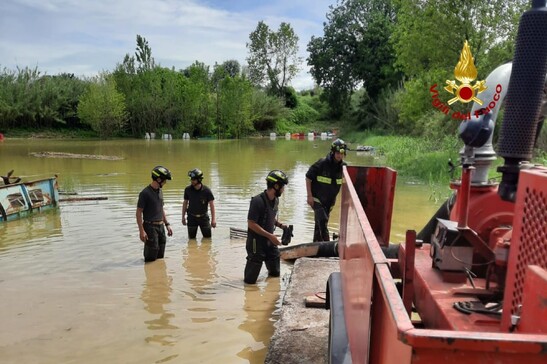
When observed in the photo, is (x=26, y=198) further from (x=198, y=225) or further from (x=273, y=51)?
(x=273, y=51)

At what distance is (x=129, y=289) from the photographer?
6523 mm

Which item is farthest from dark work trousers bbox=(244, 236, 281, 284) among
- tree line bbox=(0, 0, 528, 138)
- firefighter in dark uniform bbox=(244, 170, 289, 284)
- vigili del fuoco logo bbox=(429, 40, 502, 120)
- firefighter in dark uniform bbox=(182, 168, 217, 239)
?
tree line bbox=(0, 0, 528, 138)

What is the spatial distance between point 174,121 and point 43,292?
154ft

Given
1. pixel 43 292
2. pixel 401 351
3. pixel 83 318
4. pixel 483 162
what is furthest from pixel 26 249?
pixel 401 351

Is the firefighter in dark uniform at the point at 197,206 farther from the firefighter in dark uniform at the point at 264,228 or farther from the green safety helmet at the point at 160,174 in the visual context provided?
the firefighter in dark uniform at the point at 264,228

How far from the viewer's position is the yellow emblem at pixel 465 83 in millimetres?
A: 2592

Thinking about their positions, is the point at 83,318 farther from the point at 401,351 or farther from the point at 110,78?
the point at 110,78

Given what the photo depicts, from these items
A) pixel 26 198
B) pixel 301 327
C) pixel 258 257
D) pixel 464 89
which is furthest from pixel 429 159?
pixel 464 89

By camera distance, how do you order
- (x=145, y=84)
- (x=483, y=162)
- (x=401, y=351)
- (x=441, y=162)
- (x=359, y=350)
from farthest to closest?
(x=145, y=84)
(x=441, y=162)
(x=483, y=162)
(x=359, y=350)
(x=401, y=351)

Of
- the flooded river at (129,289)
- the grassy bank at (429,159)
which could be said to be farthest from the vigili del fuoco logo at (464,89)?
the grassy bank at (429,159)

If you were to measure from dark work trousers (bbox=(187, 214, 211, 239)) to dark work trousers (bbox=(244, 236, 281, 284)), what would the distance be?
2.86 meters

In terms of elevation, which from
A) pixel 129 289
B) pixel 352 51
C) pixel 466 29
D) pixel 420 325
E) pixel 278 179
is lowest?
pixel 129 289

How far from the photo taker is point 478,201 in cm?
321

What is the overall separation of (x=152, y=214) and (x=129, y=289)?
144 centimetres
